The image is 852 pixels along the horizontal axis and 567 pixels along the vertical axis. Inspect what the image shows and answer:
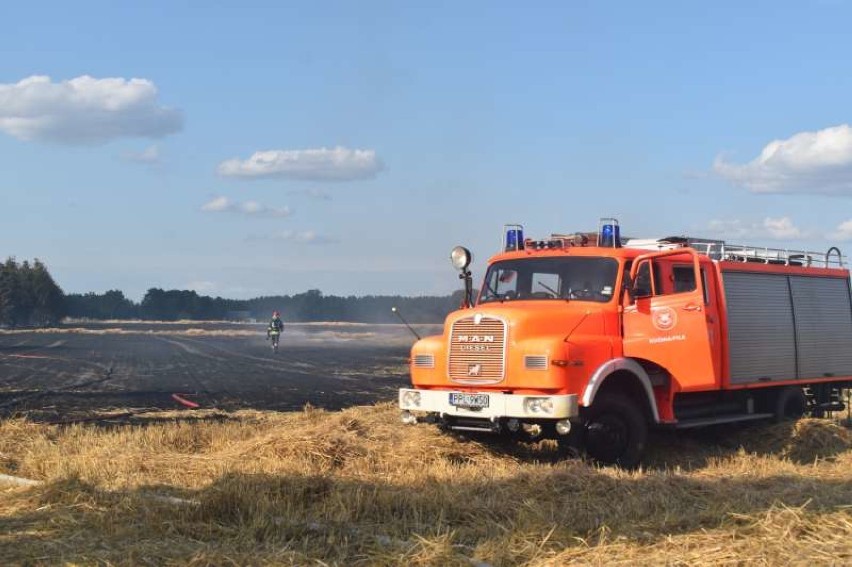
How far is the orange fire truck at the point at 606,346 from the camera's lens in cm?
1064

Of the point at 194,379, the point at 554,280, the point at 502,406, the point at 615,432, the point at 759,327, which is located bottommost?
the point at 194,379

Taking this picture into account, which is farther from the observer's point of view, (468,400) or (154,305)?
(154,305)

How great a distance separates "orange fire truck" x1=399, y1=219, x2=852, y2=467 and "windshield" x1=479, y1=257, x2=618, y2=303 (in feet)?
0.05

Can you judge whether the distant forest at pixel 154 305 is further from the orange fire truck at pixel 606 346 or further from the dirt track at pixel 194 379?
the orange fire truck at pixel 606 346

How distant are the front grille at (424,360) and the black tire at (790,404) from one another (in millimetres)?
5750

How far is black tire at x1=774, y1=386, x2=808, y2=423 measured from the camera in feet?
45.0

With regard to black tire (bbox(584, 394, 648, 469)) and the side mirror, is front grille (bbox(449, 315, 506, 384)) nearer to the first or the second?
black tire (bbox(584, 394, 648, 469))

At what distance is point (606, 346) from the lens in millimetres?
11078

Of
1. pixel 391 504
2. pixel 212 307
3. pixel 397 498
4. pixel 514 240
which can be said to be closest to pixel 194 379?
pixel 514 240

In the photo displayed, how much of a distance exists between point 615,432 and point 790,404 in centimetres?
469

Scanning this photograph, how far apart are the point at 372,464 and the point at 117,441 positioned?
3618 mm

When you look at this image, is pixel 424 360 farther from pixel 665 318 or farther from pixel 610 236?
pixel 665 318

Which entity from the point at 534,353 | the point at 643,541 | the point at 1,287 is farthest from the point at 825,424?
the point at 1,287

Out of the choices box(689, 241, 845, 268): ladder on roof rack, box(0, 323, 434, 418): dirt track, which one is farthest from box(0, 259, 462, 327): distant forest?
box(689, 241, 845, 268): ladder on roof rack
